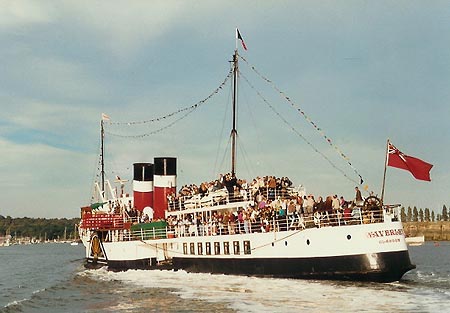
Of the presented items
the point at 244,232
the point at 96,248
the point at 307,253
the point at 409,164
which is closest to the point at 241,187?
the point at 244,232

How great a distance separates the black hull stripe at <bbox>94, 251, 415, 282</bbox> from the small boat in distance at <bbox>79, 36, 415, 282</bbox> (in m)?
0.05

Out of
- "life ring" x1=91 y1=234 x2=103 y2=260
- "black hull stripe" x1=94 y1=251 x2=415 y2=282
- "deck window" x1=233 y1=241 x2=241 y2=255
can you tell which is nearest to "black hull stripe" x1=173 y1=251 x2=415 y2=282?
"black hull stripe" x1=94 y1=251 x2=415 y2=282

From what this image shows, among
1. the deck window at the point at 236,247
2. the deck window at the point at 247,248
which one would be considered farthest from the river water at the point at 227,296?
the deck window at the point at 247,248

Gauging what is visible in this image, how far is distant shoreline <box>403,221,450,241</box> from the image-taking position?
509 feet

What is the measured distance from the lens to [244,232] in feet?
107

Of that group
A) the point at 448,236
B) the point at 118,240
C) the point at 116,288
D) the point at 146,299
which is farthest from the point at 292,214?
the point at 448,236

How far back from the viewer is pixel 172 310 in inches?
928

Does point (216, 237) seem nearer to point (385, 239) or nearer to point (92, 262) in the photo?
point (385, 239)

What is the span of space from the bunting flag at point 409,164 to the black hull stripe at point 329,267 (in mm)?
A: 3961

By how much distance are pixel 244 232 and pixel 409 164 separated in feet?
33.3

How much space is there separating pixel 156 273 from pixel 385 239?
16034 millimetres

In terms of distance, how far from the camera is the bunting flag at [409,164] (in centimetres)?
2759

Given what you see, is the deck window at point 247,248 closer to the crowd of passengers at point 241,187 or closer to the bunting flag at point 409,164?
the crowd of passengers at point 241,187

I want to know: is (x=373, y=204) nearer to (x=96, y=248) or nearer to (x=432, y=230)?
(x=96, y=248)
